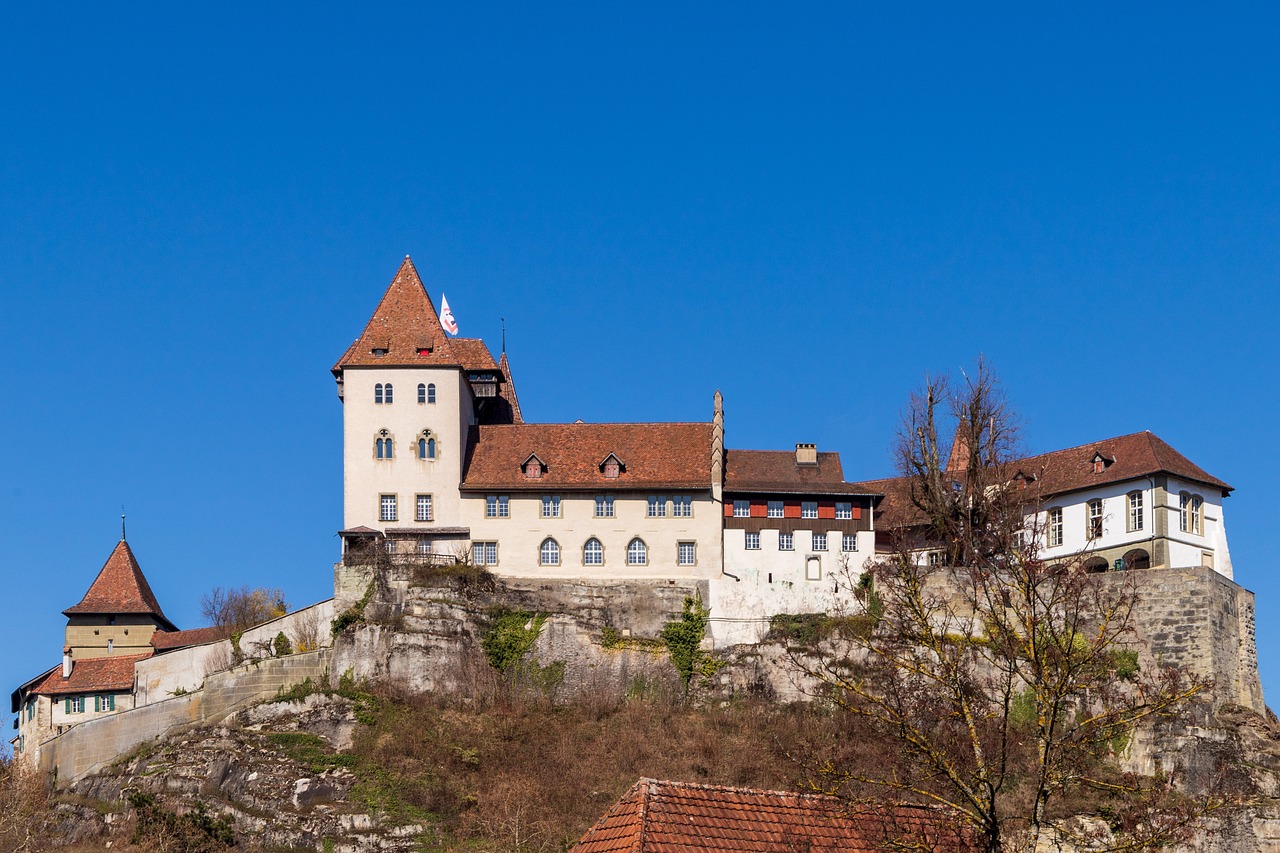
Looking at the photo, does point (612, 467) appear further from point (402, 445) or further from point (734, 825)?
point (734, 825)

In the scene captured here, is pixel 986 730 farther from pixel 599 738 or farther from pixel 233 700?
pixel 233 700

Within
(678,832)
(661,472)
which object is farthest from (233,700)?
(678,832)

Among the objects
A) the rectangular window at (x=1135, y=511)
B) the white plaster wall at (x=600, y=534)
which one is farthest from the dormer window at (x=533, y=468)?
the rectangular window at (x=1135, y=511)

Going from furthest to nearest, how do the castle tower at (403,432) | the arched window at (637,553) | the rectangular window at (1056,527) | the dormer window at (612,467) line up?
1. the rectangular window at (1056,527)
2. the dormer window at (612,467)
3. the castle tower at (403,432)
4. the arched window at (637,553)

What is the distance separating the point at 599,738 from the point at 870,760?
427 inches

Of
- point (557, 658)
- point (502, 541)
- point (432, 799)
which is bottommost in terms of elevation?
point (432, 799)

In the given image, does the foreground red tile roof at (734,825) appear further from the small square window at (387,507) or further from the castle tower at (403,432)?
the small square window at (387,507)

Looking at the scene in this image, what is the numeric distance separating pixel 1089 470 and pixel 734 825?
170ft

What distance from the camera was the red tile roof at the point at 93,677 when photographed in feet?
260

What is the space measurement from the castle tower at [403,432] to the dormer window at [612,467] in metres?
6.28

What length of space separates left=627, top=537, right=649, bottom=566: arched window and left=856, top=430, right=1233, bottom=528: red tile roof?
1046 cm

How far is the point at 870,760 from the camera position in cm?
6700

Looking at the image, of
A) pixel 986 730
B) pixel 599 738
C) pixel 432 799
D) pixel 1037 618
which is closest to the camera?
pixel 1037 618

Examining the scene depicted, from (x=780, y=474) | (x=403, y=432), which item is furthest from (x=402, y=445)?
(x=780, y=474)
